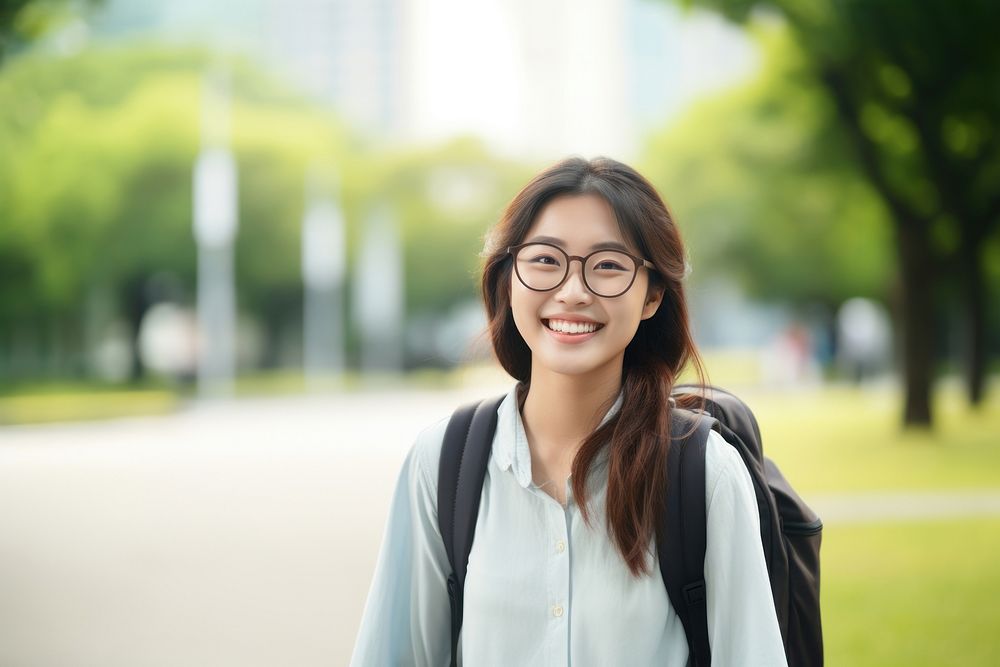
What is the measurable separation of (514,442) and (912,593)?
542 centimetres

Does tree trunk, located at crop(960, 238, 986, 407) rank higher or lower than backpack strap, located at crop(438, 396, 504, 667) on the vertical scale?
lower

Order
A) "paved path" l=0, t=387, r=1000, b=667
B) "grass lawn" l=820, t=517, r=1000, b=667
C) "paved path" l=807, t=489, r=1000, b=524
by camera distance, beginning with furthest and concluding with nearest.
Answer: "paved path" l=807, t=489, r=1000, b=524
"paved path" l=0, t=387, r=1000, b=667
"grass lawn" l=820, t=517, r=1000, b=667

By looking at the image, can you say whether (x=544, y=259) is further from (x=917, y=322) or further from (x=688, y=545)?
(x=917, y=322)

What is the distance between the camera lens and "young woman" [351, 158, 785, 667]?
2.21 metres

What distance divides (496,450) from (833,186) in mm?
22475

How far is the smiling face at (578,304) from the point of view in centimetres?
234

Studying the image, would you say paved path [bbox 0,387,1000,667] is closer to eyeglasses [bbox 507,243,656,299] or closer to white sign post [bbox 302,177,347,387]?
eyeglasses [bbox 507,243,656,299]

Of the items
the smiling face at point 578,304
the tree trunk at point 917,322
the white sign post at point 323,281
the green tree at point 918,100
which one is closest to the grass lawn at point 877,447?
the tree trunk at point 917,322

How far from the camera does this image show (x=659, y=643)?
7.32 feet

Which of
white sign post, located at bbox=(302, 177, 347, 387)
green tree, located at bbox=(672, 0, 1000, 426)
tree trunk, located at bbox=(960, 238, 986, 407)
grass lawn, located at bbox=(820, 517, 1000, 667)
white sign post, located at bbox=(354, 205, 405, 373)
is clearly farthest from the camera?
white sign post, located at bbox=(354, 205, 405, 373)

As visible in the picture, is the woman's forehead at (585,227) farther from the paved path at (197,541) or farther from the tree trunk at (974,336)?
the tree trunk at (974,336)

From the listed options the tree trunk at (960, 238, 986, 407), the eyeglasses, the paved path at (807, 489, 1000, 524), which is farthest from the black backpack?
the tree trunk at (960, 238, 986, 407)

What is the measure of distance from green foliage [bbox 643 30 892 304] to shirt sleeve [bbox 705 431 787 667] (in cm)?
1793

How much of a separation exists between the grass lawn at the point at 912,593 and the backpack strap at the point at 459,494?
3.74 meters
